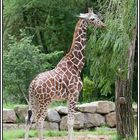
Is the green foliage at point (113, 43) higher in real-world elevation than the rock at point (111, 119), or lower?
higher

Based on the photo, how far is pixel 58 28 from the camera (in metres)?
7.48

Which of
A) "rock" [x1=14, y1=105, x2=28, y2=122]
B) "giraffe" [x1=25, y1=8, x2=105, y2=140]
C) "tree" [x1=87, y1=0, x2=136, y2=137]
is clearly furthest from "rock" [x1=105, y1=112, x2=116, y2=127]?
"giraffe" [x1=25, y1=8, x2=105, y2=140]

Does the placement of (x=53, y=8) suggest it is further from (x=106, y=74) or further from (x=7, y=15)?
(x=106, y=74)

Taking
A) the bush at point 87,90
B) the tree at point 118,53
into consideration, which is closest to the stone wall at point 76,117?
the bush at point 87,90

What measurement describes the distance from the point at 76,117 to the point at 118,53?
1897 millimetres

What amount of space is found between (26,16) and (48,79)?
4.66 metres

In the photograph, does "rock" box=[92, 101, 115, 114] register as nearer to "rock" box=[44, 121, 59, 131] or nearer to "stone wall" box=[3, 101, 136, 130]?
"stone wall" box=[3, 101, 136, 130]

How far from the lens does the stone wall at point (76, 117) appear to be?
197 inches

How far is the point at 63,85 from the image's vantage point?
11.0 ft

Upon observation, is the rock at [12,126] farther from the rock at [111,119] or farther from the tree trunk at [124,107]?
the tree trunk at [124,107]

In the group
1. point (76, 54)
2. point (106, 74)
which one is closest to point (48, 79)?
point (76, 54)

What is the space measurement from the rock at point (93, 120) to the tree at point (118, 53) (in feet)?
4.47

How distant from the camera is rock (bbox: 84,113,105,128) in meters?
5.20

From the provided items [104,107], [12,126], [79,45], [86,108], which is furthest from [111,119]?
[79,45]
